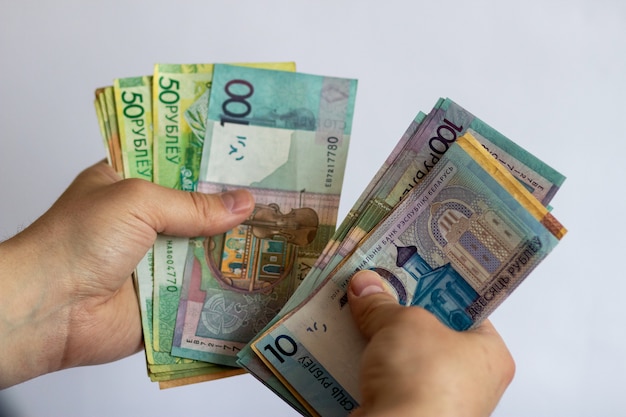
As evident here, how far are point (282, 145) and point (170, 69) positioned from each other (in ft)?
0.82

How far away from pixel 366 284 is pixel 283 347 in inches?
7.4

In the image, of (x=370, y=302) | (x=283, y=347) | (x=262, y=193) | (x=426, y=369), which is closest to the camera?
(x=426, y=369)

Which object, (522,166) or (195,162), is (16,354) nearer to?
(195,162)

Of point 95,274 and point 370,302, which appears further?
point 95,274

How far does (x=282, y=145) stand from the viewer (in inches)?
48.6

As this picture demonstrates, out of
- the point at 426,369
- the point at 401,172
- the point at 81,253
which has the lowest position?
the point at 81,253

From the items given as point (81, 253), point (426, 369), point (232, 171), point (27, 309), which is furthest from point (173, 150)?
point (426, 369)

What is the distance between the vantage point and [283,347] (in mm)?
1102

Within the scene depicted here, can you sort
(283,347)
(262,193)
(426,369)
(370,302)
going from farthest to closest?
1. (262,193)
2. (283,347)
3. (370,302)
4. (426,369)

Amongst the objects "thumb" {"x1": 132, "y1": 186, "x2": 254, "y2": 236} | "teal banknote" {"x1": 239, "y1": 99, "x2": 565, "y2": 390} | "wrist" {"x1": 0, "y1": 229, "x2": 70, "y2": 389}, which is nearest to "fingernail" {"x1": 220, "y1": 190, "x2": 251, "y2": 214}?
"thumb" {"x1": 132, "y1": 186, "x2": 254, "y2": 236}

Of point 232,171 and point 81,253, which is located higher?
point 232,171

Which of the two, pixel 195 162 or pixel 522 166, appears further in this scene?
pixel 195 162

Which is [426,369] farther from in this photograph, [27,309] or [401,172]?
[27,309]

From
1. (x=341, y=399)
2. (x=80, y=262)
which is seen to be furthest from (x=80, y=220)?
(x=341, y=399)
